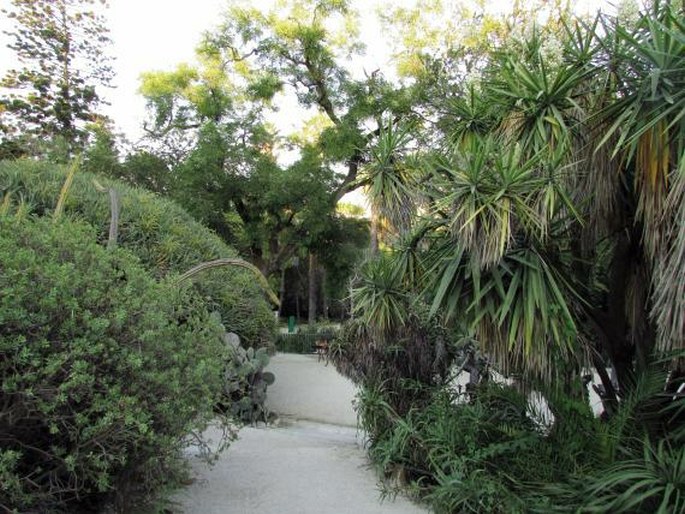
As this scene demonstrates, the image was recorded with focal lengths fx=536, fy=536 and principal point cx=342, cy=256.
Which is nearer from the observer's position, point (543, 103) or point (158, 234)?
point (543, 103)

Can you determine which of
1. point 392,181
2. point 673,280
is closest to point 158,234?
point 392,181

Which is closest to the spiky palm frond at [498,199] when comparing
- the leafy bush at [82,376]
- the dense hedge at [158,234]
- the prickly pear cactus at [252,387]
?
the leafy bush at [82,376]

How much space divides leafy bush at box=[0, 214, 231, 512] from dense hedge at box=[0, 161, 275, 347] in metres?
3.23

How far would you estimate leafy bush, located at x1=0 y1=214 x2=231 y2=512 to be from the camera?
104 inches

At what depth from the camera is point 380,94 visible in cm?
1778

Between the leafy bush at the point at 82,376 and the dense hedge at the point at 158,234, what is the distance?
323 cm

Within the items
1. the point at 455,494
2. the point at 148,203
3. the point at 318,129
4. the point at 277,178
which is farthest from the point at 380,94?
the point at 455,494

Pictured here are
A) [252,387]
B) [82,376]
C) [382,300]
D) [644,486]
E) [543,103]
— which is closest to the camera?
[82,376]

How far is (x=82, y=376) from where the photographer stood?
263 centimetres

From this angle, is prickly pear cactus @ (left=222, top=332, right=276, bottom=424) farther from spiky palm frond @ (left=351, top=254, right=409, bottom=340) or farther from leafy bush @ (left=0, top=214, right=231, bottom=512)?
leafy bush @ (left=0, top=214, right=231, bottom=512)

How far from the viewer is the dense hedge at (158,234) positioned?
7.10m

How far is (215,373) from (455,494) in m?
2.18

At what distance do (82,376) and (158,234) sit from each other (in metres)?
5.26

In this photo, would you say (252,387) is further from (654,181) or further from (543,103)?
(654,181)
